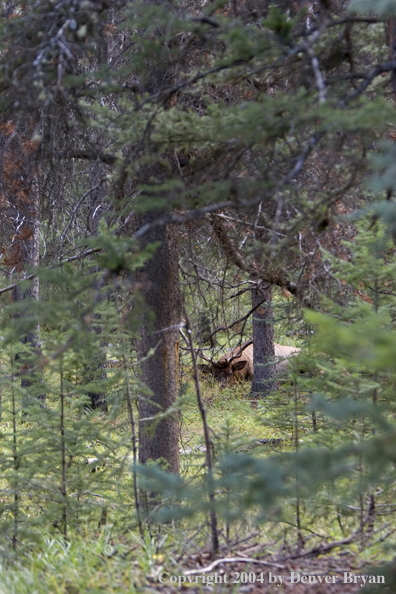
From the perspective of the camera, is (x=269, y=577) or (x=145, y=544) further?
(x=145, y=544)

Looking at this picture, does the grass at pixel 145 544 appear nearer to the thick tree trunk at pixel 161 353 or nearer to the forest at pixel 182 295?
→ the forest at pixel 182 295

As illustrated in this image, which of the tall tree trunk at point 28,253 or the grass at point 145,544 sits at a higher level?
the tall tree trunk at point 28,253

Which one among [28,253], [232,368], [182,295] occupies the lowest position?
[232,368]

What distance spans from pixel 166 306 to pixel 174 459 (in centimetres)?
174

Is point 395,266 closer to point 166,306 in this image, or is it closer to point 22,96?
point 166,306

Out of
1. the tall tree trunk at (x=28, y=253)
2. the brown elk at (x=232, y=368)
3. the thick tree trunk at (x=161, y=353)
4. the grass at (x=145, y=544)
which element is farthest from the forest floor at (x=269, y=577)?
the brown elk at (x=232, y=368)

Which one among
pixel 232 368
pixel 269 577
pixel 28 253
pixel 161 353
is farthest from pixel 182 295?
pixel 232 368

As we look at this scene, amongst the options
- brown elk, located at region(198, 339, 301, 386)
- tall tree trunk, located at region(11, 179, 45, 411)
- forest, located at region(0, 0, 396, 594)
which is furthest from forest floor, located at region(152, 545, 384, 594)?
brown elk, located at region(198, 339, 301, 386)

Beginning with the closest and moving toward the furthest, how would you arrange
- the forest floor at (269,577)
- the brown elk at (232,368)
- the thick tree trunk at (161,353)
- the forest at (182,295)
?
the forest at (182,295) → the forest floor at (269,577) → the thick tree trunk at (161,353) → the brown elk at (232,368)

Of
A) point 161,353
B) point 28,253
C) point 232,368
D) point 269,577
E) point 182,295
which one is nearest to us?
point 269,577

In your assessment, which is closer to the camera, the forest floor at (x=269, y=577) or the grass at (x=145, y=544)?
the forest floor at (x=269, y=577)

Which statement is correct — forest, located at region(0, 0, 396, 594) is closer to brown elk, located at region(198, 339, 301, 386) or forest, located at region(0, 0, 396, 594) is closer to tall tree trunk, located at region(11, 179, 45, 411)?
tall tree trunk, located at region(11, 179, 45, 411)

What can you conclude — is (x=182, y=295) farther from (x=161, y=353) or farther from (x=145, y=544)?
(x=145, y=544)

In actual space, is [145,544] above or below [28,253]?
below
